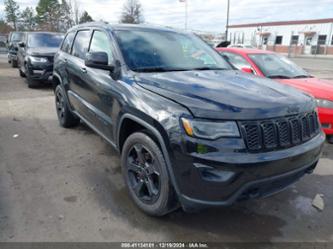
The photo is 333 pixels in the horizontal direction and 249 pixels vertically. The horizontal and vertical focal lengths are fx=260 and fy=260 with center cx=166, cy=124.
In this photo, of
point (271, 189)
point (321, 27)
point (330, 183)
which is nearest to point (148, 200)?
point (271, 189)

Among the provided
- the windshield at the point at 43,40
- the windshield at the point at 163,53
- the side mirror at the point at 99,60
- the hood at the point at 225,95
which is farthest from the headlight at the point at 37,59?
the hood at the point at 225,95

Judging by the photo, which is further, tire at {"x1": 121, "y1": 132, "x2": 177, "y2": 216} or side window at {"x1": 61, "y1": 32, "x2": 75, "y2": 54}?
side window at {"x1": 61, "y1": 32, "x2": 75, "y2": 54}

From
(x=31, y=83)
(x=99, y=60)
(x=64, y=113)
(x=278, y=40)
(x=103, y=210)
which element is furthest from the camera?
(x=278, y=40)

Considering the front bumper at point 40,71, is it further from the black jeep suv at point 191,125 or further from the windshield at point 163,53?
the windshield at point 163,53

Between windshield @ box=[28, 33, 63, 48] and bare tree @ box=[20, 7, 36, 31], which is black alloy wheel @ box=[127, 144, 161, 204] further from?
bare tree @ box=[20, 7, 36, 31]

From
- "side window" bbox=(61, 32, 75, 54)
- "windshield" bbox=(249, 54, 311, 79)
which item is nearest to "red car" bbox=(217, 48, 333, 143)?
"windshield" bbox=(249, 54, 311, 79)

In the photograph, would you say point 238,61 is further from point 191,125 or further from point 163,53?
point 191,125

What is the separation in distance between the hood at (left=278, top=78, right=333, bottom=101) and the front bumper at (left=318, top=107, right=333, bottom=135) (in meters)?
0.21

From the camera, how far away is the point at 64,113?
489 cm

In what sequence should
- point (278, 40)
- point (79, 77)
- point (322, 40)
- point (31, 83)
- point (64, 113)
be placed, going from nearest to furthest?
point (79, 77)
point (64, 113)
point (31, 83)
point (322, 40)
point (278, 40)

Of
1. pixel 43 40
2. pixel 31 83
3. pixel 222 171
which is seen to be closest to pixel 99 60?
pixel 222 171

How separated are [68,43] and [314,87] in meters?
4.39

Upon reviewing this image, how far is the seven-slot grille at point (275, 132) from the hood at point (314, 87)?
Answer: 7.58ft

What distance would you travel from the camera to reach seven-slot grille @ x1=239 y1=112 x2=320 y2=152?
199 centimetres
